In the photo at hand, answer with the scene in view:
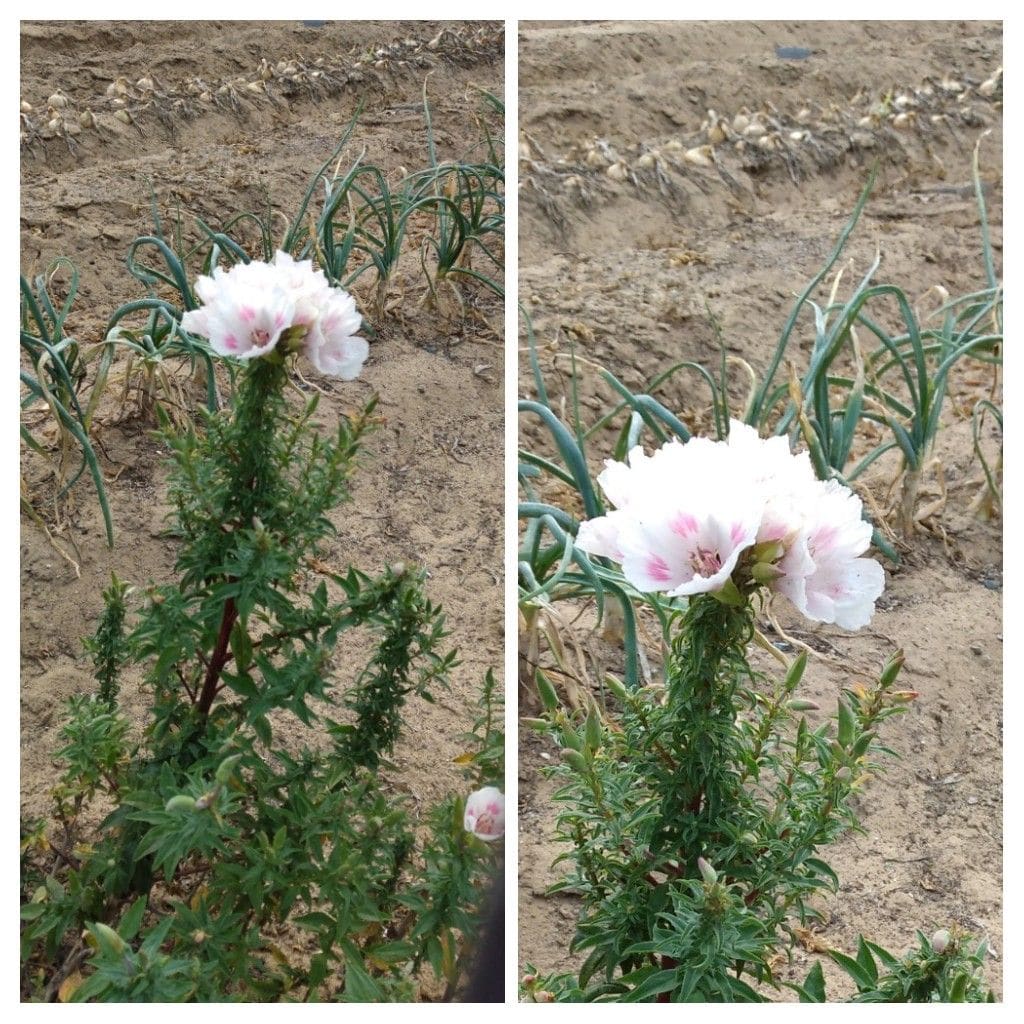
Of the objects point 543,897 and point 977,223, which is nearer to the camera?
point 543,897

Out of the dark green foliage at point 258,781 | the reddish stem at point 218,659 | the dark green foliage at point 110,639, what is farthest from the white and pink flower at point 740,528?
the dark green foliage at point 110,639

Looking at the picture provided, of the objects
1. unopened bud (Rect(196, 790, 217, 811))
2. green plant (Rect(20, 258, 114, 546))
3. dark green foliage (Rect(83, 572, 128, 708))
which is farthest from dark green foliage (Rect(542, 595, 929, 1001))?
green plant (Rect(20, 258, 114, 546))

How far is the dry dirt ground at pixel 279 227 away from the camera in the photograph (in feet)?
3.31

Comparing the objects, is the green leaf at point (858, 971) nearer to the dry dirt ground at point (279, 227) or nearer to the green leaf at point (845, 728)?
the green leaf at point (845, 728)

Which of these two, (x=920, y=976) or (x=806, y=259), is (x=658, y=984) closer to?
(x=920, y=976)

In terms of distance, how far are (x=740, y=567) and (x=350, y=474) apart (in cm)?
37

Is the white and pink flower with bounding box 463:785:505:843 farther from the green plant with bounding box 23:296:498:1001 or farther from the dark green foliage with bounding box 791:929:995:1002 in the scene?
the dark green foliage with bounding box 791:929:995:1002

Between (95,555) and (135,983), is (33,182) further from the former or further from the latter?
(135,983)

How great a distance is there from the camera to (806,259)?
6.34 feet

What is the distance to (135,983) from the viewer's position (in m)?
0.79

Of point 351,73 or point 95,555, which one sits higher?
point 351,73

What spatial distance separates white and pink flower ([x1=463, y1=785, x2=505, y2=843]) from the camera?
0.92 metres

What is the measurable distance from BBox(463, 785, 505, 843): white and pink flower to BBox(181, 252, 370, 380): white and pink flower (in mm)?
377
